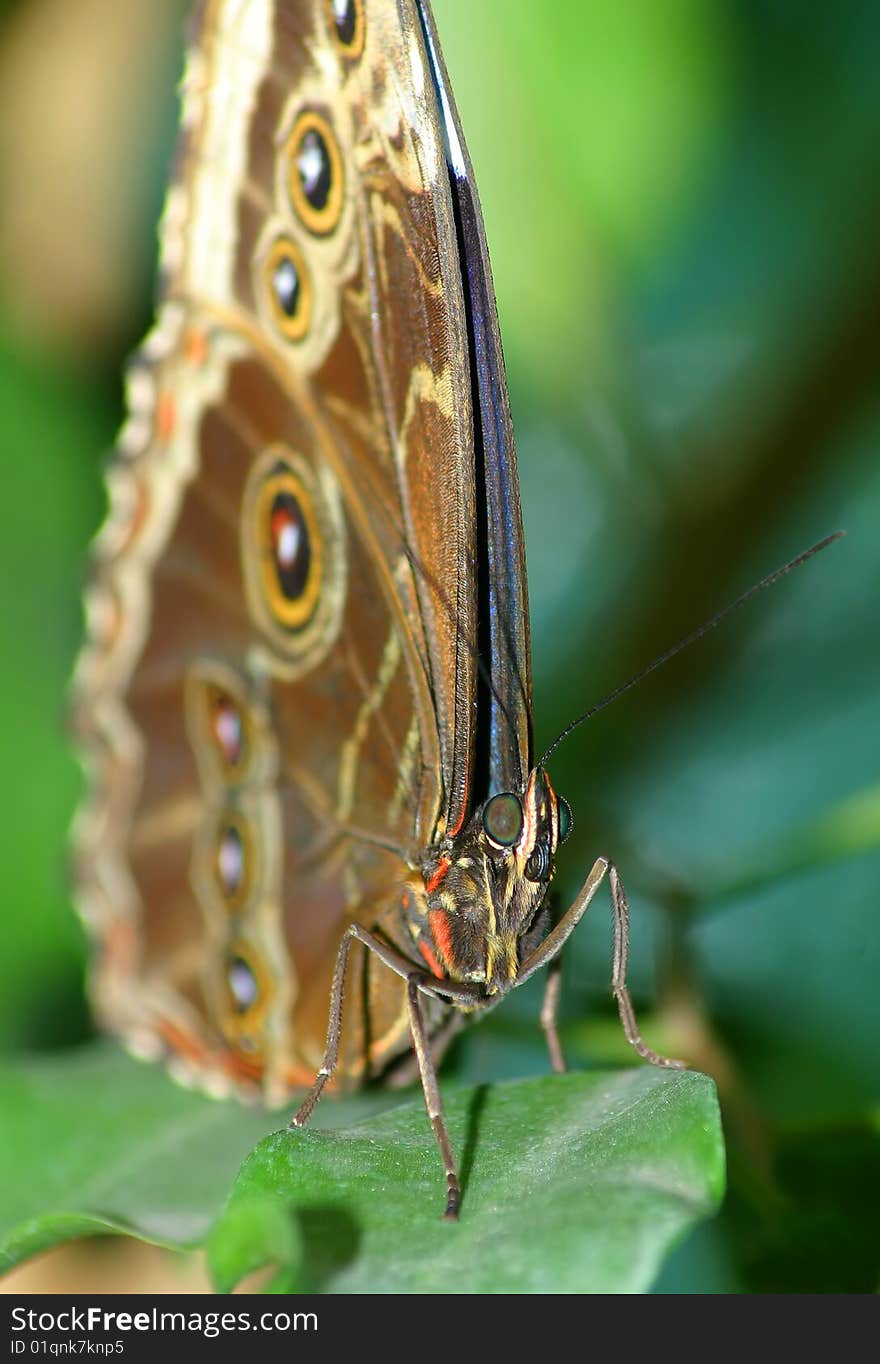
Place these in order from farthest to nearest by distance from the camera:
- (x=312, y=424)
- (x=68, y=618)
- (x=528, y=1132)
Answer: (x=68, y=618), (x=312, y=424), (x=528, y=1132)

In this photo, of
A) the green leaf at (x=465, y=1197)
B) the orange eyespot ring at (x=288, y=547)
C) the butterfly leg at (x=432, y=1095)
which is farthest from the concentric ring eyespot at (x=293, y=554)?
the green leaf at (x=465, y=1197)

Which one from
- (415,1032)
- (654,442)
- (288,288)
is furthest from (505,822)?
(654,442)

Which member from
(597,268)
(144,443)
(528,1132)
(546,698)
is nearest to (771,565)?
(546,698)

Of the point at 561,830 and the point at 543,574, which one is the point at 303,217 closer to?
the point at 561,830

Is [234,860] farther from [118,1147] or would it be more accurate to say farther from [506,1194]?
[506,1194]

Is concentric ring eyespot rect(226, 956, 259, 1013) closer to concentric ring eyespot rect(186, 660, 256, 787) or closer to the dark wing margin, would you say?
concentric ring eyespot rect(186, 660, 256, 787)

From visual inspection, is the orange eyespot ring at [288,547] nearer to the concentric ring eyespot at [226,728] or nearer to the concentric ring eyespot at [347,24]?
the concentric ring eyespot at [226,728]

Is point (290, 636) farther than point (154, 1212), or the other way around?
point (290, 636)
